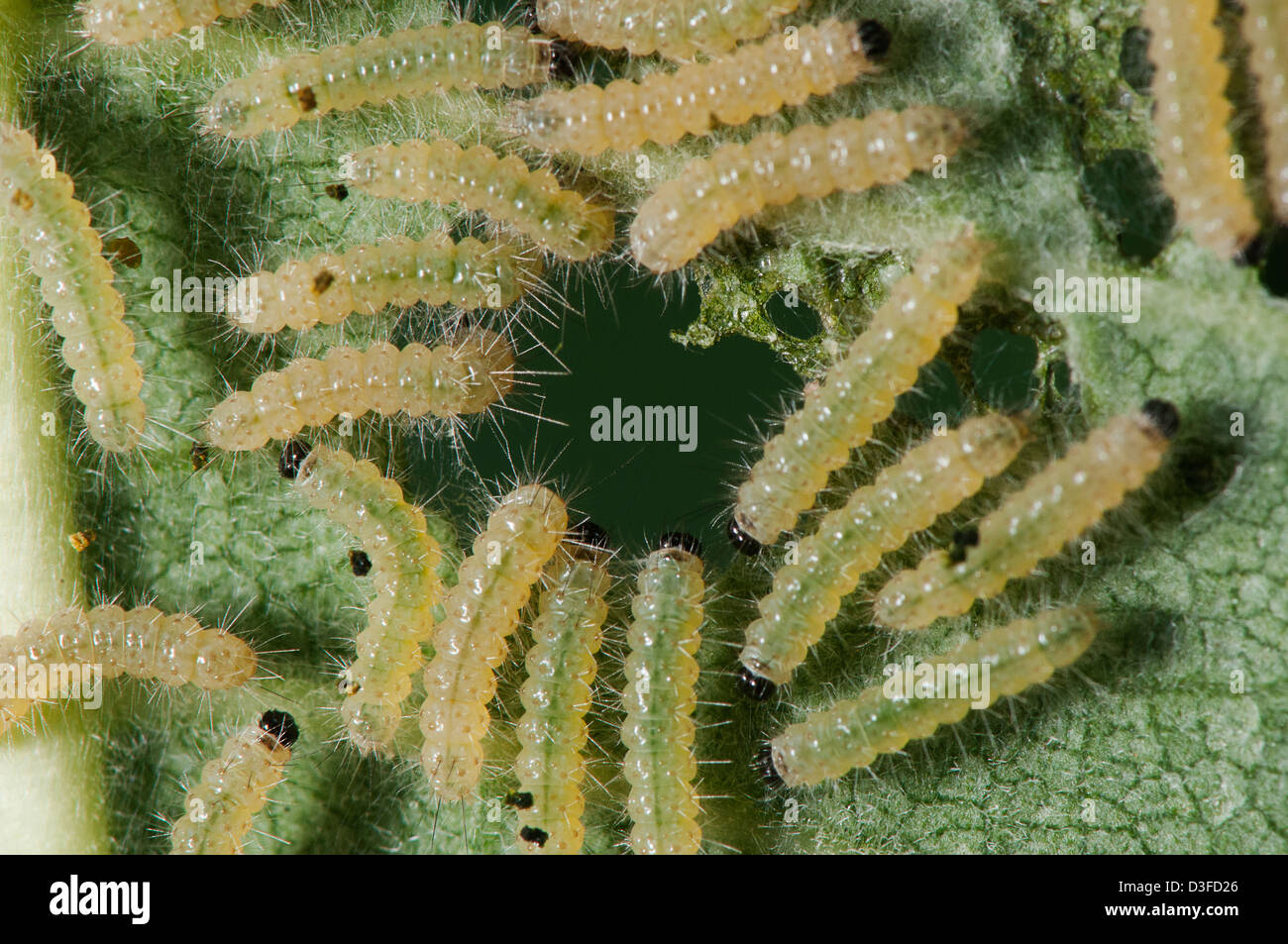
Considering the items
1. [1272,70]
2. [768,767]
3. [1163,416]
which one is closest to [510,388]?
[768,767]

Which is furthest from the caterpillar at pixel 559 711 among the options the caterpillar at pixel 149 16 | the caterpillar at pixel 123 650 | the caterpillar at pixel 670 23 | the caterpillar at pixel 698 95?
the caterpillar at pixel 149 16

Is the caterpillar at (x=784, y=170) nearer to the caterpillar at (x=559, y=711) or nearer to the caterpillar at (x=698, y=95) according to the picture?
the caterpillar at (x=698, y=95)

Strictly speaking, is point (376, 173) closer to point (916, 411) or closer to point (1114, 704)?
point (916, 411)

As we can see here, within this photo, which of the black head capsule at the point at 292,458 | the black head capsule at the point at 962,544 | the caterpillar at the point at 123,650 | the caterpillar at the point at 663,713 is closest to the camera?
the black head capsule at the point at 962,544

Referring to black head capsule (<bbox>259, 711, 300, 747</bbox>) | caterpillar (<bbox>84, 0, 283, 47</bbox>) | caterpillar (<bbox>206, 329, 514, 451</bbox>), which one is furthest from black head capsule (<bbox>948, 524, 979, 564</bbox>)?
caterpillar (<bbox>84, 0, 283, 47</bbox>)

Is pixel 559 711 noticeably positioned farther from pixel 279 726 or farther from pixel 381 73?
pixel 381 73

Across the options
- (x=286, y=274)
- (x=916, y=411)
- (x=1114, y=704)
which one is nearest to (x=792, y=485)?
(x=916, y=411)

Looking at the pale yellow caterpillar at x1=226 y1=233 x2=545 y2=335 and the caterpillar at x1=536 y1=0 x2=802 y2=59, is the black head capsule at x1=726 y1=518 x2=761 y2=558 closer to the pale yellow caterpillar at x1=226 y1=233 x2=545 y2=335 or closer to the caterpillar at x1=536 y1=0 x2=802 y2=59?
the pale yellow caterpillar at x1=226 y1=233 x2=545 y2=335
